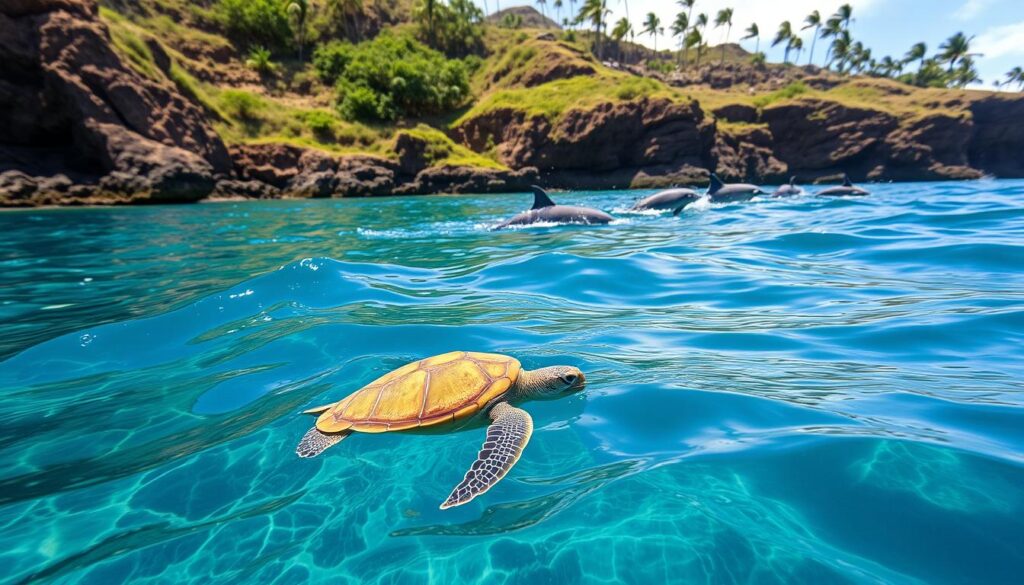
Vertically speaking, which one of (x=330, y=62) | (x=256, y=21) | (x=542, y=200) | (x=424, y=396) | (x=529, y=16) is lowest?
(x=424, y=396)

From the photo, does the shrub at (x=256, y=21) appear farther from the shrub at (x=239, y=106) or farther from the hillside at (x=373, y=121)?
the shrub at (x=239, y=106)

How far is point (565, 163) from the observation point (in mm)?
44594

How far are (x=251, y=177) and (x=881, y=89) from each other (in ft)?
249

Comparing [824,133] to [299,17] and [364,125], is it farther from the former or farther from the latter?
[299,17]

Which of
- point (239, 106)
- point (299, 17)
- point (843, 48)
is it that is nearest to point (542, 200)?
point (239, 106)

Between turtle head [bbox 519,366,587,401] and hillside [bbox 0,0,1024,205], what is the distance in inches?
1210

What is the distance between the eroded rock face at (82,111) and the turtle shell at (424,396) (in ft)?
98.8

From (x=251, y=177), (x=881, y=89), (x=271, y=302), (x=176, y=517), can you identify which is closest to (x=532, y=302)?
(x=271, y=302)

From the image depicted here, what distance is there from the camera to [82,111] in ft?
80.8

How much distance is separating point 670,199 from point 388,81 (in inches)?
1768

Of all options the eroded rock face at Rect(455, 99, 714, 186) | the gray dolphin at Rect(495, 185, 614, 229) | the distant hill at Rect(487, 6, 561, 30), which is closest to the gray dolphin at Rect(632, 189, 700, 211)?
the gray dolphin at Rect(495, 185, 614, 229)

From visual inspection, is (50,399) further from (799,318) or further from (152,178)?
(152,178)

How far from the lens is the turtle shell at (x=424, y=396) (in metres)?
3.12

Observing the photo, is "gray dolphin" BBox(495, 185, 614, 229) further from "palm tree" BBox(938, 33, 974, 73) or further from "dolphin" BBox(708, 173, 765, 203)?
"palm tree" BBox(938, 33, 974, 73)
